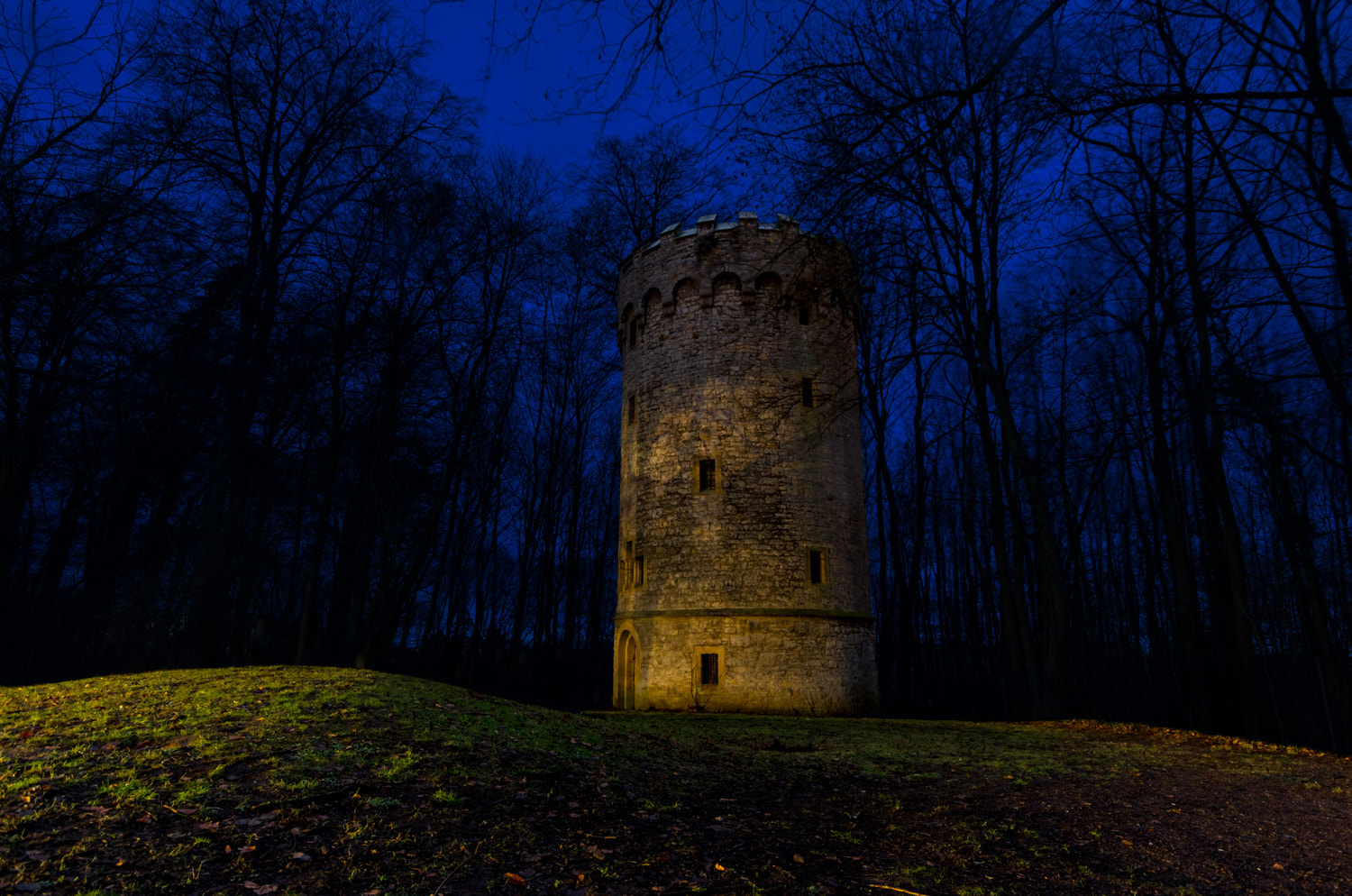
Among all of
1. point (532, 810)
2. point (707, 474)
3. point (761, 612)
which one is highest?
point (707, 474)

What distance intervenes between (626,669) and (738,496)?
5.11 metres

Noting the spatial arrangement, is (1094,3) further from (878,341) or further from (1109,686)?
(1109,686)

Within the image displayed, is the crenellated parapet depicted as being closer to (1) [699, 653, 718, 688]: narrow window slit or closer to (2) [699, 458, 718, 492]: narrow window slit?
(2) [699, 458, 718, 492]: narrow window slit

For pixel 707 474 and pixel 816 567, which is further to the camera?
pixel 707 474

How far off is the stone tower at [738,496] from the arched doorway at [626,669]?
0.16 feet

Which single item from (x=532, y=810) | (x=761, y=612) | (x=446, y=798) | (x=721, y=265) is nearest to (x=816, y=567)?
(x=761, y=612)

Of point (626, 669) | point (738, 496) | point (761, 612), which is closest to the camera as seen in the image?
point (761, 612)

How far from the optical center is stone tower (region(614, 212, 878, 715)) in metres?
16.5

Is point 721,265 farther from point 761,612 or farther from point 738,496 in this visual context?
point 761,612

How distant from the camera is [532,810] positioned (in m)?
4.61

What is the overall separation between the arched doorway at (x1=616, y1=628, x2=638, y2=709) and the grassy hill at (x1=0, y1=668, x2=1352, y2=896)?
10.2 metres

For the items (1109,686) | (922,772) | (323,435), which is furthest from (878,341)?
(922,772)

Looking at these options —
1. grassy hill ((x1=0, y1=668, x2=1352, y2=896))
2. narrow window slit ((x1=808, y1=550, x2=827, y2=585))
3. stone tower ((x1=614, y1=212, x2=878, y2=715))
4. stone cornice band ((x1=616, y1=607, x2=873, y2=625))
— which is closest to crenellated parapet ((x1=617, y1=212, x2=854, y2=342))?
stone tower ((x1=614, y1=212, x2=878, y2=715))

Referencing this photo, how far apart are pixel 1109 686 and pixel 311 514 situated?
84.8 feet
